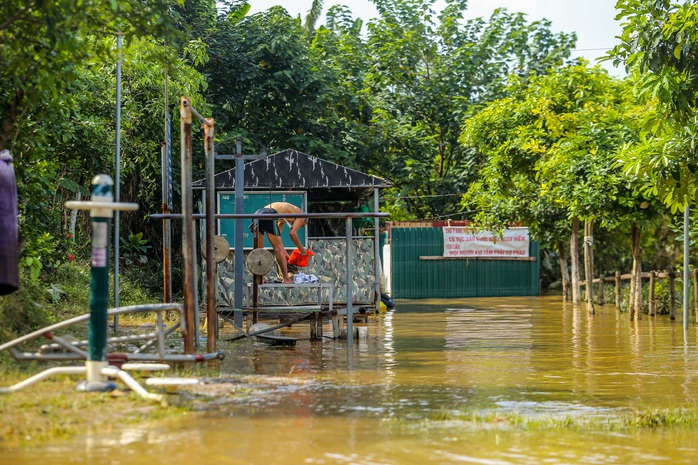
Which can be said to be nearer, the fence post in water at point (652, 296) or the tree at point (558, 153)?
the tree at point (558, 153)

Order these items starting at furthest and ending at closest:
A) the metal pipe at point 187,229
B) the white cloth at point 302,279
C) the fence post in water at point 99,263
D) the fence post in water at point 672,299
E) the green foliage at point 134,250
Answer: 1. the green foliage at point 134,250
2. the fence post in water at point 672,299
3. the white cloth at point 302,279
4. the metal pipe at point 187,229
5. the fence post in water at point 99,263

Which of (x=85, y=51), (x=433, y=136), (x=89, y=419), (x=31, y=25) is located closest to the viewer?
(x=89, y=419)

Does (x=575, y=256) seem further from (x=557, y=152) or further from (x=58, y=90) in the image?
(x=58, y=90)

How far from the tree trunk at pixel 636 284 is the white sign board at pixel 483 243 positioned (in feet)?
36.0

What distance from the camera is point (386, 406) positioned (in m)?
8.32

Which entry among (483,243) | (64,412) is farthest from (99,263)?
(483,243)

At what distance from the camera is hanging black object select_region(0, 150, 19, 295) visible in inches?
328

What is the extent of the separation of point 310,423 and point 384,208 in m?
31.0

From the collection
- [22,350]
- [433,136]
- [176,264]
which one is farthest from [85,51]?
[433,136]

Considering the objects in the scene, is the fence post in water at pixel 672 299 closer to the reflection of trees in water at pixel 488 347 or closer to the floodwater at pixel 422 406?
the reflection of trees in water at pixel 488 347

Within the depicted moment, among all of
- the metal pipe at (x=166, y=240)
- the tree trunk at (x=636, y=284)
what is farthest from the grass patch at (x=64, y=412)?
the tree trunk at (x=636, y=284)

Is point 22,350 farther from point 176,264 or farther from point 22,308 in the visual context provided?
point 176,264

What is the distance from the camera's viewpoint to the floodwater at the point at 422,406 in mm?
6371

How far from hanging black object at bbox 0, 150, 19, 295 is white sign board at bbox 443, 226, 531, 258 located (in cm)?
2525
